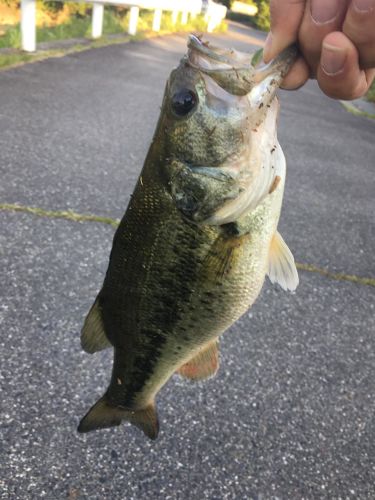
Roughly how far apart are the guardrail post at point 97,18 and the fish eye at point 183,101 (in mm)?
10062

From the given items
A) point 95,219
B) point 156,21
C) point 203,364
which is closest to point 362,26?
point 203,364

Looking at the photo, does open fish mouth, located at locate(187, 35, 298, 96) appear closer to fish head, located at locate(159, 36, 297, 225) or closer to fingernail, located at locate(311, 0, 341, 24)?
fish head, located at locate(159, 36, 297, 225)

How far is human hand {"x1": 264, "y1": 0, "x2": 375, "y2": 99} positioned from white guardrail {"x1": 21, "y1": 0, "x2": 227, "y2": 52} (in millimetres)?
7226

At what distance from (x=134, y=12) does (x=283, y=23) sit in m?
12.3

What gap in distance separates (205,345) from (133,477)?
0.90m

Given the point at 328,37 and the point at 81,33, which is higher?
the point at 328,37

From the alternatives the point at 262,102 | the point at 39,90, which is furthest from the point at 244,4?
the point at 262,102

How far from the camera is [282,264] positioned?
1.59 metres

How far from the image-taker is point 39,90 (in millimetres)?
6445

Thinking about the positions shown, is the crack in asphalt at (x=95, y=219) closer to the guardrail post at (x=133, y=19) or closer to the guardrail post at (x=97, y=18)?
the guardrail post at (x=97, y=18)

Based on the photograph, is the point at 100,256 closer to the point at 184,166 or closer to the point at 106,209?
the point at 106,209

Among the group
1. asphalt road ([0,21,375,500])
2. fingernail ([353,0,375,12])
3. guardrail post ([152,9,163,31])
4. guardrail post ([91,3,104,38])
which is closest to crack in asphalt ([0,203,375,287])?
asphalt road ([0,21,375,500])

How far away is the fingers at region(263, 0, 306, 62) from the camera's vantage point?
131cm

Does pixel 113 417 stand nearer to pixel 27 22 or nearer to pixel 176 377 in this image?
pixel 176 377
